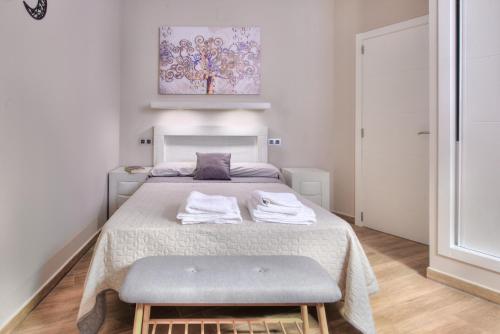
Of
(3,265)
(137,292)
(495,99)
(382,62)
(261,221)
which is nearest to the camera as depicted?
(137,292)

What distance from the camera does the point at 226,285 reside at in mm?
1194

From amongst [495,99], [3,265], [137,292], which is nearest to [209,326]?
[137,292]

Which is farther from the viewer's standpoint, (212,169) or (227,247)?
(212,169)

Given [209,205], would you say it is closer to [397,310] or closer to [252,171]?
[397,310]

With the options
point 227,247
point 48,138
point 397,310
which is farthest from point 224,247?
point 48,138

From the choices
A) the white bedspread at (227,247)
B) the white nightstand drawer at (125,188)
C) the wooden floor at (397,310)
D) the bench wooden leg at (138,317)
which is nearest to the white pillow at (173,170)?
the white nightstand drawer at (125,188)

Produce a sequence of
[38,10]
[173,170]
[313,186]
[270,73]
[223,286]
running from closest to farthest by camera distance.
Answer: [223,286] < [38,10] < [173,170] < [313,186] < [270,73]

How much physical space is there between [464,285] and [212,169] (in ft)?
7.27

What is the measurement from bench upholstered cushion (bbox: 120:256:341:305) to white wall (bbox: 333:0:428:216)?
2.54 metres

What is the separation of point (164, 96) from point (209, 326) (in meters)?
2.86

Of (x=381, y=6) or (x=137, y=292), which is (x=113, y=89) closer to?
(x=137, y=292)

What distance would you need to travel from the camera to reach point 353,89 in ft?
11.8

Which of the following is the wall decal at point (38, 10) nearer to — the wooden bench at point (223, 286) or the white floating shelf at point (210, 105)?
the wooden bench at point (223, 286)

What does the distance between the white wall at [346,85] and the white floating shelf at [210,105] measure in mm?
944
